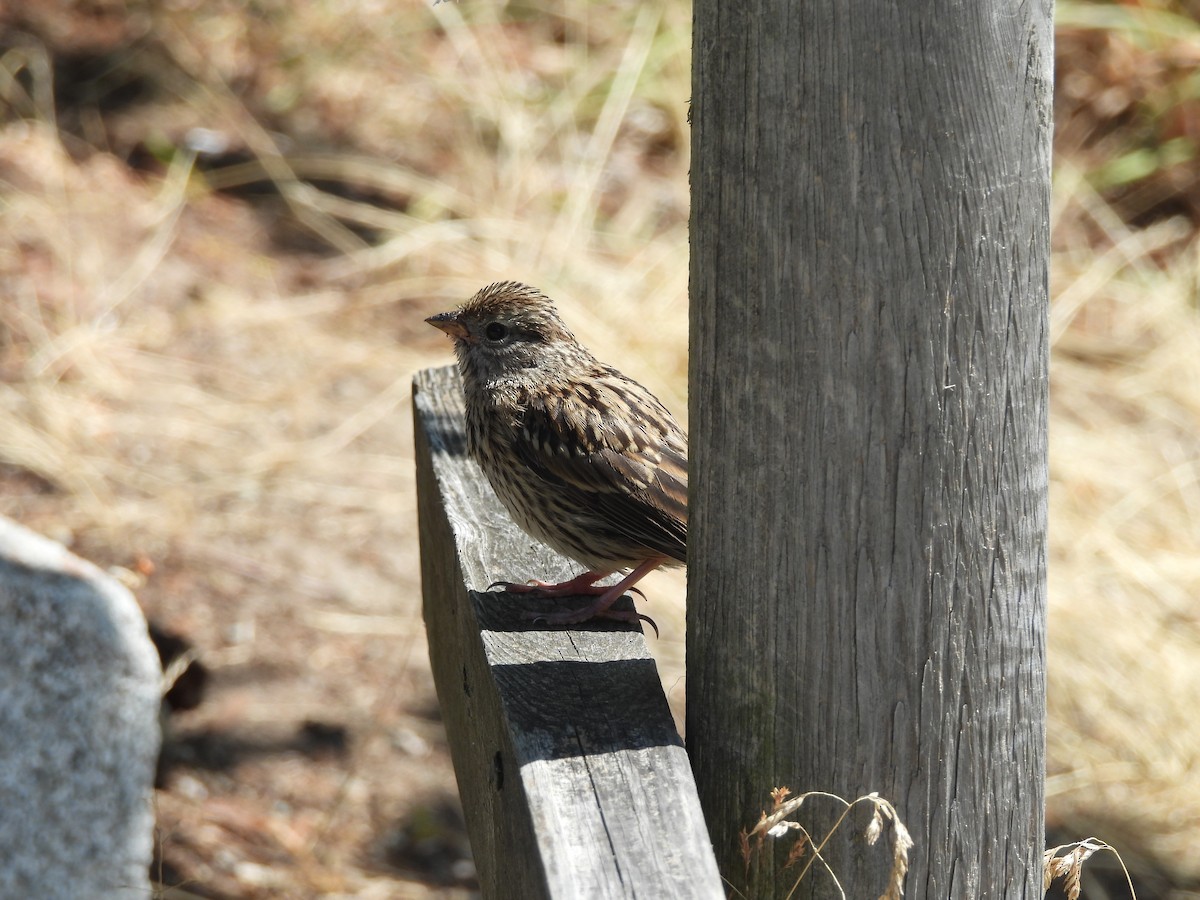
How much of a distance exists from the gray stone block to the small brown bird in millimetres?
1086

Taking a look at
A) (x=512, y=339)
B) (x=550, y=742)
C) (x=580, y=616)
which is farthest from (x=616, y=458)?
(x=550, y=742)

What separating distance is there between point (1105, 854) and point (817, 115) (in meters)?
3.91

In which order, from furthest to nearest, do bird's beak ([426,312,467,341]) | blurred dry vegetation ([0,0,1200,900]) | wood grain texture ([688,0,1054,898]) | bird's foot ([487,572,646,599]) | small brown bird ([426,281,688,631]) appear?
blurred dry vegetation ([0,0,1200,900]), bird's beak ([426,312,467,341]), small brown bird ([426,281,688,631]), bird's foot ([487,572,646,599]), wood grain texture ([688,0,1054,898])

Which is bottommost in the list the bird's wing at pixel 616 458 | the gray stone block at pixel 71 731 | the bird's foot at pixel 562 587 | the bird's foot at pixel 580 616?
the gray stone block at pixel 71 731

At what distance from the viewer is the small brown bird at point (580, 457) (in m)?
2.98

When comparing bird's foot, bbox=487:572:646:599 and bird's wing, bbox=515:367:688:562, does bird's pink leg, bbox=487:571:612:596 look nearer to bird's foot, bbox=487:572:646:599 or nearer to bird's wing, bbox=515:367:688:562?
bird's foot, bbox=487:572:646:599

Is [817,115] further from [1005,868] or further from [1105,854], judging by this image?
[1105,854]

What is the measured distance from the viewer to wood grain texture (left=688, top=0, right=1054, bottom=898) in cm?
163

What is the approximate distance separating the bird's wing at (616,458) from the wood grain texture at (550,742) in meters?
0.21

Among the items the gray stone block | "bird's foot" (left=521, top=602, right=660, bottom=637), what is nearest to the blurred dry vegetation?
the gray stone block

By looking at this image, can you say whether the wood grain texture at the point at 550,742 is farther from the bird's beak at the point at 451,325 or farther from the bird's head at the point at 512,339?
the bird's beak at the point at 451,325

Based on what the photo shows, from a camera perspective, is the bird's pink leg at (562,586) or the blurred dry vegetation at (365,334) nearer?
the bird's pink leg at (562,586)

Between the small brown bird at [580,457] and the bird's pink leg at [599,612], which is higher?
the small brown bird at [580,457]

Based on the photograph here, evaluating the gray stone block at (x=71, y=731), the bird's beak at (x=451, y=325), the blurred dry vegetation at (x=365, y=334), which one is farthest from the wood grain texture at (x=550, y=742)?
the blurred dry vegetation at (x=365, y=334)
